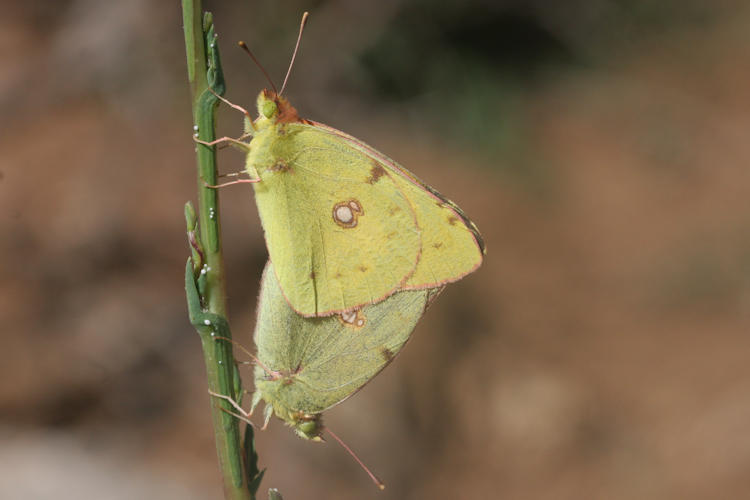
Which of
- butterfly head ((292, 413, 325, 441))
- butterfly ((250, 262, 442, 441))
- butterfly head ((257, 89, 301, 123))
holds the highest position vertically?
butterfly head ((257, 89, 301, 123))

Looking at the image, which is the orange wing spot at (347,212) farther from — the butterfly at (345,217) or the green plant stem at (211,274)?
the green plant stem at (211,274)

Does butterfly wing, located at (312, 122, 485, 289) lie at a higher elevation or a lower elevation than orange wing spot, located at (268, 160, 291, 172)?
lower

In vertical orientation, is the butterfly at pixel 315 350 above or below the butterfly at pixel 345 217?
below

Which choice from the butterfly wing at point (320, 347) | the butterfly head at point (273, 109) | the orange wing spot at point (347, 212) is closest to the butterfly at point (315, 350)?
the butterfly wing at point (320, 347)

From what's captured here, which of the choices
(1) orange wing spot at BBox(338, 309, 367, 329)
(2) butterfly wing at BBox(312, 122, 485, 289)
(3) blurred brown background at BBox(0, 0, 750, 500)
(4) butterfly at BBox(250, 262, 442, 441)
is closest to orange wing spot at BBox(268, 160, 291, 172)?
(2) butterfly wing at BBox(312, 122, 485, 289)

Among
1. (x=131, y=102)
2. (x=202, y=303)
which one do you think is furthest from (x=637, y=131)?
(x=202, y=303)

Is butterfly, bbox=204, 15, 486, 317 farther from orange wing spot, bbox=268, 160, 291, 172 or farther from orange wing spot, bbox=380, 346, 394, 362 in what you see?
orange wing spot, bbox=380, 346, 394, 362

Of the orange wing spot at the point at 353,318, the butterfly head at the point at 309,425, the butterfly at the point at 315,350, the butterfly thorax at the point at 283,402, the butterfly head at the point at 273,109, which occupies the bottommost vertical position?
the butterfly head at the point at 309,425
